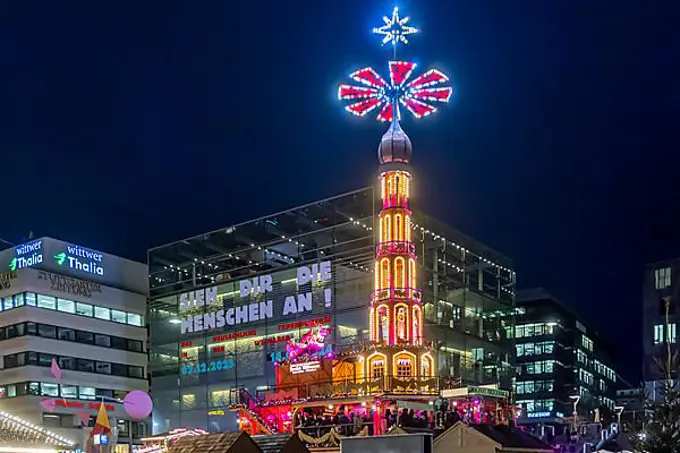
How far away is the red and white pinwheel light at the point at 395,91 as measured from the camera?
173 feet

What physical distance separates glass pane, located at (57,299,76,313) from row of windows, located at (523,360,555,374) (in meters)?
76.1

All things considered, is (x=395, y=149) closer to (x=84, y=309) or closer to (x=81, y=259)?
(x=81, y=259)

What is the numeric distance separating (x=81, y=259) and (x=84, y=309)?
3.70 metres

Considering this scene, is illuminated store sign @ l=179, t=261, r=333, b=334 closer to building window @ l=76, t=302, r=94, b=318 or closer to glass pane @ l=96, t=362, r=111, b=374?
glass pane @ l=96, t=362, r=111, b=374

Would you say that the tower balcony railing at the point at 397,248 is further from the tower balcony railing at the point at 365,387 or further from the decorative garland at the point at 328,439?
the decorative garland at the point at 328,439

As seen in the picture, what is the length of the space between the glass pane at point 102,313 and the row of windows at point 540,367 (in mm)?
72700

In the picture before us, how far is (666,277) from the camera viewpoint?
3287 inches

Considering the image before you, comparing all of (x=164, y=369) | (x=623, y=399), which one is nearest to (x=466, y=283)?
(x=164, y=369)

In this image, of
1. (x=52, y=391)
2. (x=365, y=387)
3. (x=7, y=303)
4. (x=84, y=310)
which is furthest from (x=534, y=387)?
(x=365, y=387)

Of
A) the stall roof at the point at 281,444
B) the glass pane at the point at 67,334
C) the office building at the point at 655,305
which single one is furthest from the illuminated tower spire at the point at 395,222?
the office building at the point at 655,305

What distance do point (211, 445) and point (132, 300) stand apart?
49.9m

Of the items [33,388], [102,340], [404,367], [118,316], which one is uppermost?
[118,316]

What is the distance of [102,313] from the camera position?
65875 mm

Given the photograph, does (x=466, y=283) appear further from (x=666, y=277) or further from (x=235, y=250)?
(x=666, y=277)
